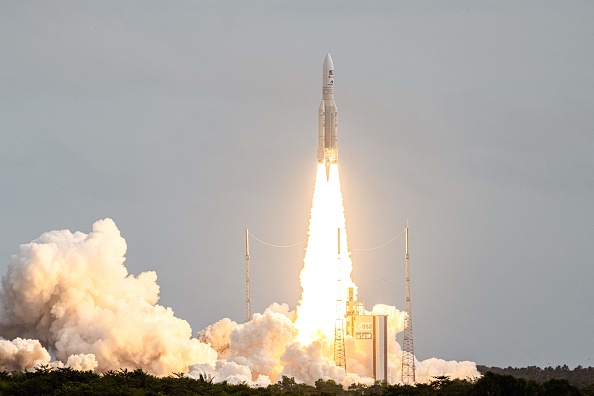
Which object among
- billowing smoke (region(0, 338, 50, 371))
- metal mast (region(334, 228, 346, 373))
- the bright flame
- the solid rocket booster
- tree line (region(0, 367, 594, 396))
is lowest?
tree line (region(0, 367, 594, 396))

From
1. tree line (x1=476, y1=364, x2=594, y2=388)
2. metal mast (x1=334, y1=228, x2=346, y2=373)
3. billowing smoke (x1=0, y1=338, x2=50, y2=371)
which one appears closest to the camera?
billowing smoke (x1=0, y1=338, x2=50, y2=371)

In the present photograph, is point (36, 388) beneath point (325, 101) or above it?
beneath

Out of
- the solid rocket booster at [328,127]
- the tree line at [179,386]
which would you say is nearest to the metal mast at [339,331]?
the solid rocket booster at [328,127]

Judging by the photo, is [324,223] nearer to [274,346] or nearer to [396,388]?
[274,346]

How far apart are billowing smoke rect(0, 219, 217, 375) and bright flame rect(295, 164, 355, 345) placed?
5.45m

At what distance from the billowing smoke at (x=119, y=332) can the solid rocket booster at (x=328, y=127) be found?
617 centimetres

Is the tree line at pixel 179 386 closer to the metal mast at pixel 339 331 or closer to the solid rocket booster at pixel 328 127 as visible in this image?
the metal mast at pixel 339 331

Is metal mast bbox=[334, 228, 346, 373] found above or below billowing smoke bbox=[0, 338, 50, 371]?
above

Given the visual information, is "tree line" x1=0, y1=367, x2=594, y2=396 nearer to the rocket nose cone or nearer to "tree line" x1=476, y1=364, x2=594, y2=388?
the rocket nose cone

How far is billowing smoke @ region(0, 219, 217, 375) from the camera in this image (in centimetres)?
8425

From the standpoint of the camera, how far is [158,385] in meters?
47.7

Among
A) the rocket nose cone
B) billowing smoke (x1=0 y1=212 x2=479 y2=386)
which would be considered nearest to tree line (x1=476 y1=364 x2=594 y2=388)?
billowing smoke (x1=0 y1=212 x2=479 y2=386)

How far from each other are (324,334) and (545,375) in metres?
25.3

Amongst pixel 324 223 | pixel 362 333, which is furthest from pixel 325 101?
pixel 362 333
